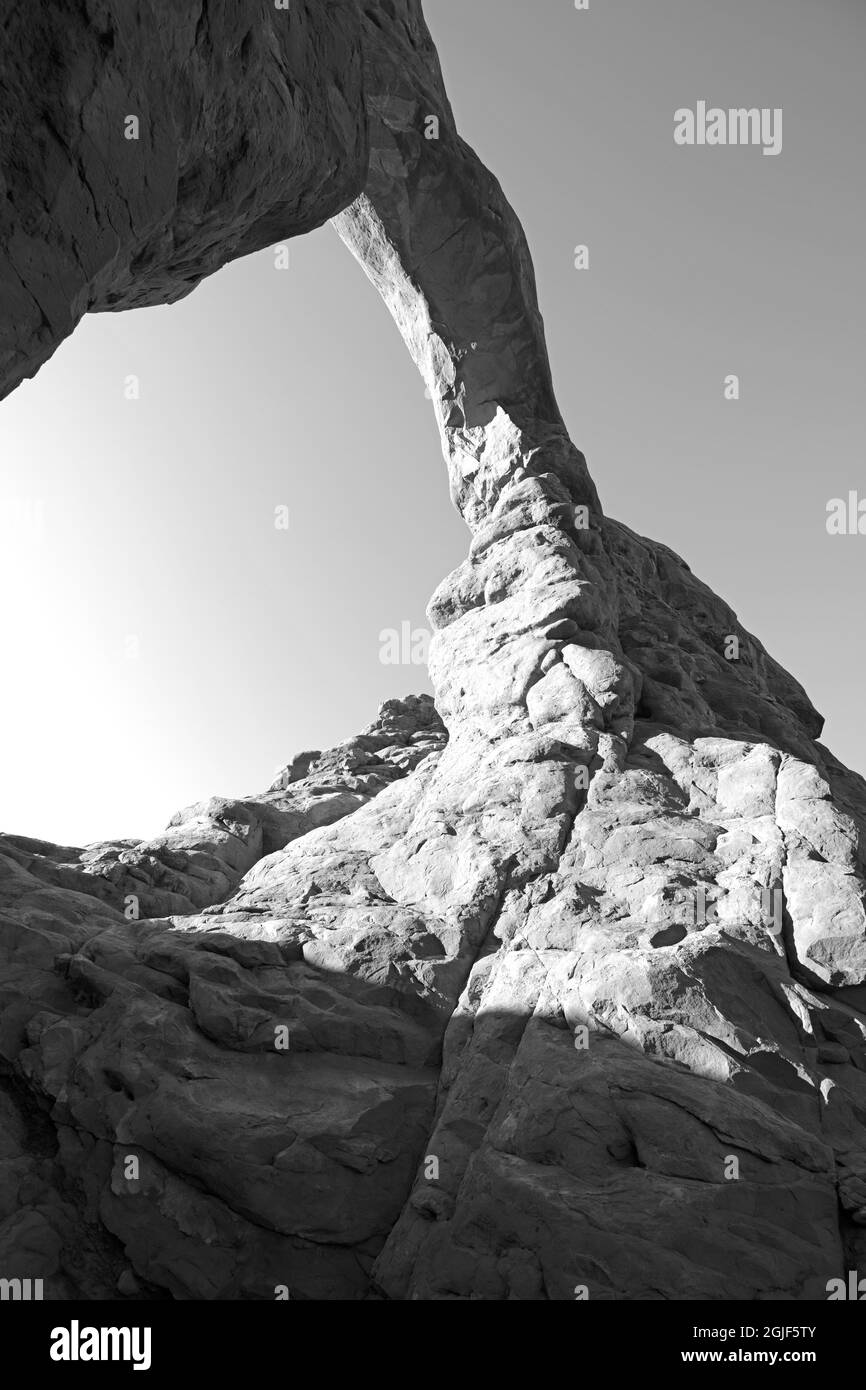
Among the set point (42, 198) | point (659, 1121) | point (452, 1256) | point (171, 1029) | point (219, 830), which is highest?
point (42, 198)

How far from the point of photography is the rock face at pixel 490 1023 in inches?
330

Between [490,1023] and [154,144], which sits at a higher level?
[154,144]

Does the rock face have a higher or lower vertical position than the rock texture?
lower

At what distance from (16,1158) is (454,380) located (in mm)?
19966

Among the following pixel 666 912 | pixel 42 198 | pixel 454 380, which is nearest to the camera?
pixel 42 198

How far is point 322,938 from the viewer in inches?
488

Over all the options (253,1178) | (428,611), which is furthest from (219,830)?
(253,1178)

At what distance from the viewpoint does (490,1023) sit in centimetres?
1070

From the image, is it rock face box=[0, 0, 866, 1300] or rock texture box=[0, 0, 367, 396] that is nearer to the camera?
rock texture box=[0, 0, 367, 396]

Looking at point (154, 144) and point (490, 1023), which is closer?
point (154, 144)

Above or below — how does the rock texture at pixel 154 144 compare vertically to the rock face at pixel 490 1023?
above

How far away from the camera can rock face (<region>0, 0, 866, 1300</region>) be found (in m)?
8.38

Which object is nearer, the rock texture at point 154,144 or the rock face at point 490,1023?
the rock texture at point 154,144

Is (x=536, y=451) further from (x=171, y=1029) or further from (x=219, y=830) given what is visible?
(x=171, y=1029)
